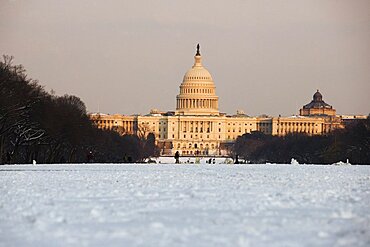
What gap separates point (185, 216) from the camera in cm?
1722

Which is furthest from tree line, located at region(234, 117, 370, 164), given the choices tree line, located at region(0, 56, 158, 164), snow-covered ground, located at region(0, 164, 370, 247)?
snow-covered ground, located at region(0, 164, 370, 247)

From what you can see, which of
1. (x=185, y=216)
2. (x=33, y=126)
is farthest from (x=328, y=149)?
(x=185, y=216)

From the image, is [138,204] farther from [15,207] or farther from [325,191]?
[325,191]

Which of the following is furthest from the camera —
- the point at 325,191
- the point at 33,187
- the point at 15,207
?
the point at 33,187

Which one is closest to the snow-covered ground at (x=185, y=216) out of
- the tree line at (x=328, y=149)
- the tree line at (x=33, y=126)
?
the tree line at (x=33, y=126)

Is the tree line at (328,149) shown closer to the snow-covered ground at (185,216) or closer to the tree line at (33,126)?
the tree line at (33,126)

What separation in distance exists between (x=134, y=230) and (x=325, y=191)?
8.36 metres

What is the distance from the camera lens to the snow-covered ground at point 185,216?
14641 mm

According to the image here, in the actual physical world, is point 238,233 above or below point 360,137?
below

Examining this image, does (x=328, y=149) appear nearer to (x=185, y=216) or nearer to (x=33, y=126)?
(x=33, y=126)

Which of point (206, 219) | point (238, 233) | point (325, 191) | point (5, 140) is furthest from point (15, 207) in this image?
point (5, 140)

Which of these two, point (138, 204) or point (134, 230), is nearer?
point (134, 230)

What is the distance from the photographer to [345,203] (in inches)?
773

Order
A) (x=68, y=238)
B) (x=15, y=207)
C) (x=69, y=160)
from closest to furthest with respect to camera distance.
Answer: (x=68, y=238) < (x=15, y=207) < (x=69, y=160)
